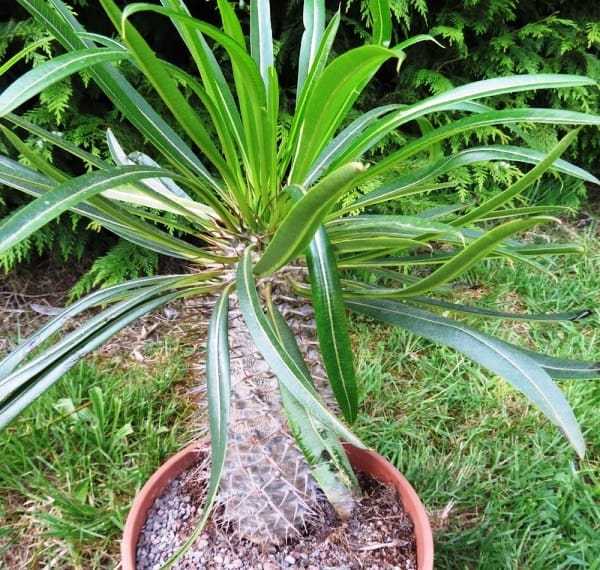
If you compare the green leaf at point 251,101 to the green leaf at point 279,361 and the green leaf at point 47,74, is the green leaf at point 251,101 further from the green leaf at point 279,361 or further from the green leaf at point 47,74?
the green leaf at point 279,361

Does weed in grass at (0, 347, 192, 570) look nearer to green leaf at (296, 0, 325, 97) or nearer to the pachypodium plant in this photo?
the pachypodium plant

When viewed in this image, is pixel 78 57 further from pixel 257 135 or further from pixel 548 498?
pixel 548 498

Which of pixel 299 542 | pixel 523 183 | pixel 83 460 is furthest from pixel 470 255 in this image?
pixel 83 460

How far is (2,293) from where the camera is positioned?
1.99 meters

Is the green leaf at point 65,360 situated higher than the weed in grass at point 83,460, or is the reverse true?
the green leaf at point 65,360

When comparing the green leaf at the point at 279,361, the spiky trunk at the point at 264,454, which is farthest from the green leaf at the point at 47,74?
the spiky trunk at the point at 264,454

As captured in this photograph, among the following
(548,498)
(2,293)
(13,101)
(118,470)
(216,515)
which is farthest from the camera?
(2,293)

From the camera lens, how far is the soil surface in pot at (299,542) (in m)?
0.97

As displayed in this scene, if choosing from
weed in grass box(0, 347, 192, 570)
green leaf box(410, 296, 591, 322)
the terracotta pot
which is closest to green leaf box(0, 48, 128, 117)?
green leaf box(410, 296, 591, 322)

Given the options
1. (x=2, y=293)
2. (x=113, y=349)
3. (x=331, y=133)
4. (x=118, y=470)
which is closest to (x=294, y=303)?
(x=331, y=133)

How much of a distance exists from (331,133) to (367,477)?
0.67 m

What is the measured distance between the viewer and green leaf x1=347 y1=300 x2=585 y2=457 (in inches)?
23.2

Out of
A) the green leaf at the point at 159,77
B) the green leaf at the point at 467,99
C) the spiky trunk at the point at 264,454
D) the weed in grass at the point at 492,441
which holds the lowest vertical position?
the weed in grass at the point at 492,441

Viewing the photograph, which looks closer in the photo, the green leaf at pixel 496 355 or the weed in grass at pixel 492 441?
the green leaf at pixel 496 355
